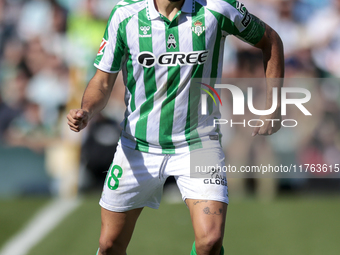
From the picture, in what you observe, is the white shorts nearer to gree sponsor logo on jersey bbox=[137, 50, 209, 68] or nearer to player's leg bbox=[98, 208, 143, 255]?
player's leg bbox=[98, 208, 143, 255]

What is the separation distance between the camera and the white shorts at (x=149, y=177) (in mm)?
3264

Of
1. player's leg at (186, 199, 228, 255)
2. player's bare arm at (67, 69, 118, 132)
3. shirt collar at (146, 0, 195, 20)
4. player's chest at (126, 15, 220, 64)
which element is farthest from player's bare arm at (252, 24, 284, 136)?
player's bare arm at (67, 69, 118, 132)

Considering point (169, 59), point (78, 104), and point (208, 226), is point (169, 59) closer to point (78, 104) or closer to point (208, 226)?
point (208, 226)

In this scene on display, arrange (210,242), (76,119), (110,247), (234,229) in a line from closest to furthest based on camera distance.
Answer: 1. (76,119)
2. (210,242)
3. (110,247)
4. (234,229)

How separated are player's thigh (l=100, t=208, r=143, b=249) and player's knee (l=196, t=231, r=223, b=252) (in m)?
0.60

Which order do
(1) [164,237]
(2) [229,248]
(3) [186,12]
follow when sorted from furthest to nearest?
1. (1) [164,237]
2. (2) [229,248]
3. (3) [186,12]

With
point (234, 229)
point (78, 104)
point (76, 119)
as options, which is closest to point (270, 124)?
point (76, 119)

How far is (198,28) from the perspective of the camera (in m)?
3.22

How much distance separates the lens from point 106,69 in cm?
338

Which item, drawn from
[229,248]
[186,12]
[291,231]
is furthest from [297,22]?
[186,12]

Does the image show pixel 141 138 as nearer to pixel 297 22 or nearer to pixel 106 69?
pixel 106 69

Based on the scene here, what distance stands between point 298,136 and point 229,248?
104 inches

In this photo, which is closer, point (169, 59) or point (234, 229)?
point (169, 59)

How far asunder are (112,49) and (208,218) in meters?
1.29
